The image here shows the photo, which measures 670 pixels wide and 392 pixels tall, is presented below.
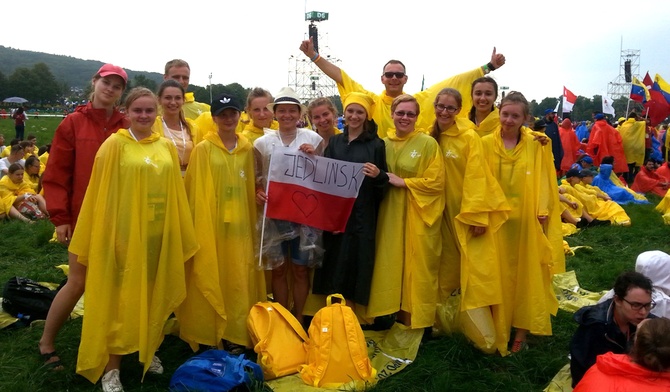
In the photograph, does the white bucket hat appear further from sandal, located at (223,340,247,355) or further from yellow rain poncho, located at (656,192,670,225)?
yellow rain poncho, located at (656,192,670,225)

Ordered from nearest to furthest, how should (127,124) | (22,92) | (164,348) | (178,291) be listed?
(178,291)
(127,124)
(164,348)
(22,92)

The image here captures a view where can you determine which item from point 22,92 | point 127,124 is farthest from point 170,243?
point 22,92

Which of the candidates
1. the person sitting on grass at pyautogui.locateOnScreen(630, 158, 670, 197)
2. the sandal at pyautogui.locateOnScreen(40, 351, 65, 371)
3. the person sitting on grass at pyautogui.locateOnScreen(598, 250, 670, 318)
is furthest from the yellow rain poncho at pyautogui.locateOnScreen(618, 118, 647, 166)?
the sandal at pyautogui.locateOnScreen(40, 351, 65, 371)

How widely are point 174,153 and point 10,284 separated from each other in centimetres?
238

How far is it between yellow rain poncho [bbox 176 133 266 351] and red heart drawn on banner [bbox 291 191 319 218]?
0.35m

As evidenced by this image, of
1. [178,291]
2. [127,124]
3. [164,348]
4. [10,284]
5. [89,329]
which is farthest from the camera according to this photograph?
[10,284]

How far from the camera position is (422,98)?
18.3ft

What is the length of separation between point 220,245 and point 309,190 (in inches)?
33.1

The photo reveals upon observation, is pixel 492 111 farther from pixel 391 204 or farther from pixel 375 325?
pixel 375 325

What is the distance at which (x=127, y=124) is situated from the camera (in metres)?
4.23

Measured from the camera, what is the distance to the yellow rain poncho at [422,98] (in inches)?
210

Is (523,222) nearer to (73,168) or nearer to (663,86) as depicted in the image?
(73,168)

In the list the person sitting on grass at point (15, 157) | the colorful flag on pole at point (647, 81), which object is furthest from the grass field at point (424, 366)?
the colorful flag on pole at point (647, 81)

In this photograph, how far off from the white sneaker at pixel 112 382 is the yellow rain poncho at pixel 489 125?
3.43m
